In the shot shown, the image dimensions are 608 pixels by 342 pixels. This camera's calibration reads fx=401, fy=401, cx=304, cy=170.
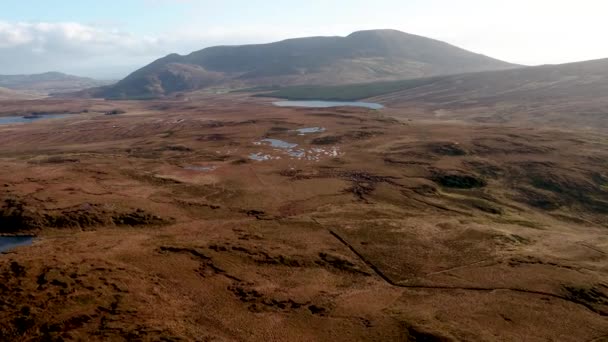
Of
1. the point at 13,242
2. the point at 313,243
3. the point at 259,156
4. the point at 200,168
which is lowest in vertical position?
the point at 313,243

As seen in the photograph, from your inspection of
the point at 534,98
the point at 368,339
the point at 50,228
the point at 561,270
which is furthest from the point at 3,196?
the point at 534,98

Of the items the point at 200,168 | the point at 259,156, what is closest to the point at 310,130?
the point at 259,156

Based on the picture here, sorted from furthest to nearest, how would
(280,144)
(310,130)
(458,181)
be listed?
1. (310,130)
2. (280,144)
3. (458,181)

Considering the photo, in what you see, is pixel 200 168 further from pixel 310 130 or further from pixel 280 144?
pixel 310 130

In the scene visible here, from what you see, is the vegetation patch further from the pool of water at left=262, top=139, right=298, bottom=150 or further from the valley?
the pool of water at left=262, top=139, right=298, bottom=150

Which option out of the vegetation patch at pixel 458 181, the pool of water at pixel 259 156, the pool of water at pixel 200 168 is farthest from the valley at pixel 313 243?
the pool of water at pixel 259 156

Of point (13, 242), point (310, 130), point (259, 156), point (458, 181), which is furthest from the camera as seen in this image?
point (310, 130)

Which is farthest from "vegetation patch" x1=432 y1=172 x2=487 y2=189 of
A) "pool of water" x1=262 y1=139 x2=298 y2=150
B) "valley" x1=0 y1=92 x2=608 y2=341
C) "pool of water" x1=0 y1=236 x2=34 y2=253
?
"pool of water" x1=0 y1=236 x2=34 y2=253

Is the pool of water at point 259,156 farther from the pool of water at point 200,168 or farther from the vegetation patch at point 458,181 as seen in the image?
the vegetation patch at point 458,181
